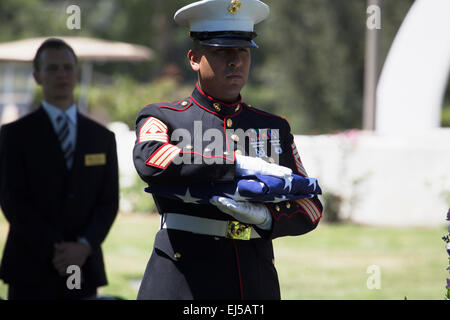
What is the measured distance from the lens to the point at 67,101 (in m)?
4.36

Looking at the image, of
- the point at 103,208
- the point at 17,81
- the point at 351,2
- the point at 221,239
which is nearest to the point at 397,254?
the point at 103,208

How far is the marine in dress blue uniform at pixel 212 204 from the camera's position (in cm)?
280

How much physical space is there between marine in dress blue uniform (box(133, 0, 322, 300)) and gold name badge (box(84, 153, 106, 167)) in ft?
4.33

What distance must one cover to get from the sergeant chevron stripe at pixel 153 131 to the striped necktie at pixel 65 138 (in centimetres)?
145

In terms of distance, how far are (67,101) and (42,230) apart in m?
0.84

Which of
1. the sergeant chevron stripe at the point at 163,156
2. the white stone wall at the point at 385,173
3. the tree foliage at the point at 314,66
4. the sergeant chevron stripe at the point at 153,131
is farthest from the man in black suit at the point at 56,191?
the tree foliage at the point at 314,66

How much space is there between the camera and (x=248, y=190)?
2713mm

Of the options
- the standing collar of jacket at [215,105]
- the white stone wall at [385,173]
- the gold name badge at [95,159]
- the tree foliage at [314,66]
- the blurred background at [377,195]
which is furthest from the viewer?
the tree foliage at [314,66]

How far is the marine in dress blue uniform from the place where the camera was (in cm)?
280

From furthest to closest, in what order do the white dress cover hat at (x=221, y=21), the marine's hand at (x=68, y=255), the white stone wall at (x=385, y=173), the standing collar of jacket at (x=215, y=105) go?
the white stone wall at (x=385, y=173), the marine's hand at (x=68, y=255), the standing collar of jacket at (x=215, y=105), the white dress cover hat at (x=221, y=21)

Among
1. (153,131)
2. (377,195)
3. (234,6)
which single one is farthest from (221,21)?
(377,195)

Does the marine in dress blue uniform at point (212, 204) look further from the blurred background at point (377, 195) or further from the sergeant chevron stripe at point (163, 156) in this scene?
the blurred background at point (377, 195)

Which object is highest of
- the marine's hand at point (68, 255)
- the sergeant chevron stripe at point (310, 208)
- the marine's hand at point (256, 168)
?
the marine's hand at point (256, 168)
